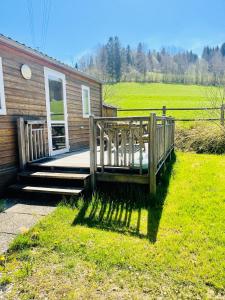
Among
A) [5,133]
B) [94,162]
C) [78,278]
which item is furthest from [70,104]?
[78,278]

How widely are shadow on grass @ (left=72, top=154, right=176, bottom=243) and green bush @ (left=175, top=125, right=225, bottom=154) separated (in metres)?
4.61

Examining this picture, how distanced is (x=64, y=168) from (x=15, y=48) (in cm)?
273

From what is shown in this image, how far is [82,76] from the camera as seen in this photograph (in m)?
8.08

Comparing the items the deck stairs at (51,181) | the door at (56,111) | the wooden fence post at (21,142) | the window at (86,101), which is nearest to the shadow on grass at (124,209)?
the deck stairs at (51,181)

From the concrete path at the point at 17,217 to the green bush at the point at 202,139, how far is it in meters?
6.72

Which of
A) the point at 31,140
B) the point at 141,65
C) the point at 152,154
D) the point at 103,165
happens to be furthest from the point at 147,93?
the point at 152,154

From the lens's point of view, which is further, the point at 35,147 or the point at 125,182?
the point at 35,147

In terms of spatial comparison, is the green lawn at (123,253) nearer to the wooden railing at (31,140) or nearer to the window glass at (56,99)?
the wooden railing at (31,140)

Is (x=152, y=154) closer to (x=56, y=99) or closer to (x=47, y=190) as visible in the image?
(x=47, y=190)

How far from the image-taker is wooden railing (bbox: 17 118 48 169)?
4902 millimetres

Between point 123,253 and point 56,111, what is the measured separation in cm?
498

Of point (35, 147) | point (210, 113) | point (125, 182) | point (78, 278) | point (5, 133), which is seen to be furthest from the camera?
point (210, 113)

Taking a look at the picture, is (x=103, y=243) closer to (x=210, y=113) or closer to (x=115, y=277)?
(x=115, y=277)

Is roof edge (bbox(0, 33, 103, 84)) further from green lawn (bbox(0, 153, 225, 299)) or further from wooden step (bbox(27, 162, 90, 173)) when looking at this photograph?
green lawn (bbox(0, 153, 225, 299))
